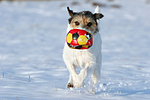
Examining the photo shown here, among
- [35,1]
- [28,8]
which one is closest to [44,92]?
[28,8]

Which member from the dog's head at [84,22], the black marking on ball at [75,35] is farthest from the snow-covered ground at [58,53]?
the dog's head at [84,22]

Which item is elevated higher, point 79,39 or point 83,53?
point 79,39

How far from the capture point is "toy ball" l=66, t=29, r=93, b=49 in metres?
3.68

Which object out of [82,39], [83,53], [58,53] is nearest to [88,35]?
[82,39]

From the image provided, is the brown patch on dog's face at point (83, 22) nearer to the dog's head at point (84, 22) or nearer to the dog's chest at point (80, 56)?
the dog's head at point (84, 22)

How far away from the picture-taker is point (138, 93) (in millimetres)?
4152

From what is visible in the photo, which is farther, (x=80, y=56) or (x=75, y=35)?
(x=80, y=56)

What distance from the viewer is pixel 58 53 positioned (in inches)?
409

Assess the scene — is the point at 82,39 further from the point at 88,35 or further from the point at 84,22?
the point at 84,22

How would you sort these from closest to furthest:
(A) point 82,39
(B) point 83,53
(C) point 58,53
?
1. (A) point 82,39
2. (B) point 83,53
3. (C) point 58,53

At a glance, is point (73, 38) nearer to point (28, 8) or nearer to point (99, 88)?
point (99, 88)

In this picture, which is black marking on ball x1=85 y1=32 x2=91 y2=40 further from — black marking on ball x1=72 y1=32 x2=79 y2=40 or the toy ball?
black marking on ball x1=72 y1=32 x2=79 y2=40

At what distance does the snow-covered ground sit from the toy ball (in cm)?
87

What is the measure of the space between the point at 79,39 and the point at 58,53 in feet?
22.2
